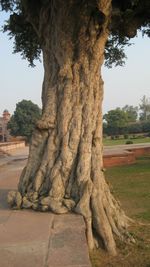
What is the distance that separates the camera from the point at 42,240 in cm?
401

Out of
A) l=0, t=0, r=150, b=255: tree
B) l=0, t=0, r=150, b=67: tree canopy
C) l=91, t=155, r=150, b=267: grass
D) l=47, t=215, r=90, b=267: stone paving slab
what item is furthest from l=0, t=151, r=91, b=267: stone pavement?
l=0, t=0, r=150, b=67: tree canopy

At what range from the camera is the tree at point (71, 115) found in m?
5.39

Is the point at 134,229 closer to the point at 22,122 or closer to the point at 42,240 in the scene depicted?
the point at 42,240

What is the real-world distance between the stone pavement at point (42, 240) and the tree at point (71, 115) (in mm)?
367

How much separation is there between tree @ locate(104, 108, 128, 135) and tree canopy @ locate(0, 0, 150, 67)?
5344 cm

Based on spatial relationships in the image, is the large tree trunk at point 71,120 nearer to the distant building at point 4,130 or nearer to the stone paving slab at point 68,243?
the stone paving slab at point 68,243

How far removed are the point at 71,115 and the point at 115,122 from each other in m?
57.0

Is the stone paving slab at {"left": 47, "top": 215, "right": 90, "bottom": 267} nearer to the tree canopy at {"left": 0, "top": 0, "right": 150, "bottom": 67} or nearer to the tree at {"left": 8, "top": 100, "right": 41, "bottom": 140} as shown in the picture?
the tree canopy at {"left": 0, "top": 0, "right": 150, "bottom": 67}

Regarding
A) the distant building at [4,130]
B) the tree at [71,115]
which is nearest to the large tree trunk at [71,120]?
the tree at [71,115]

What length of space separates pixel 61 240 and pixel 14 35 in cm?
526

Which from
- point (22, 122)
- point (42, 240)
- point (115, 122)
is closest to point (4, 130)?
point (22, 122)

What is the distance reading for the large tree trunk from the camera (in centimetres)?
542

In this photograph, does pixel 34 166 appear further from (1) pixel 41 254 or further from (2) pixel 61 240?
(1) pixel 41 254

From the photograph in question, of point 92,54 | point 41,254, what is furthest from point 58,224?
point 92,54
